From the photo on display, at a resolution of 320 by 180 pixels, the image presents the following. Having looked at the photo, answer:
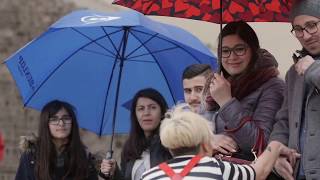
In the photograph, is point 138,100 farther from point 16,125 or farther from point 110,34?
point 16,125

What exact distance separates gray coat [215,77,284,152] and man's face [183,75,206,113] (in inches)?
43.0

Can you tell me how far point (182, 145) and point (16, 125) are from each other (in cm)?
809

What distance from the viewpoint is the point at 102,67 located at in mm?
6137

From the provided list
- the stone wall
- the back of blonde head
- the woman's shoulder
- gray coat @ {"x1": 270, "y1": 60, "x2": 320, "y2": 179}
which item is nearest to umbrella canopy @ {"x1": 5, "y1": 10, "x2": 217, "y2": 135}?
the woman's shoulder

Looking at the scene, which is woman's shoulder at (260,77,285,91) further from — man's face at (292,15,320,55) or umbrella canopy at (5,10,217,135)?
umbrella canopy at (5,10,217,135)

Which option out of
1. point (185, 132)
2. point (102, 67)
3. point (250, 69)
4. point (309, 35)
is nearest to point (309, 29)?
point (309, 35)

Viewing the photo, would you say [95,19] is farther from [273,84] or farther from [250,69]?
[273,84]

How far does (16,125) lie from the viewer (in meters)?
11.5

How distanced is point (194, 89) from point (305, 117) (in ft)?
5.31

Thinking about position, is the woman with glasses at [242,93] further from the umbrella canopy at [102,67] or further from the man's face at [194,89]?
the umbrella canopy at [102,67]

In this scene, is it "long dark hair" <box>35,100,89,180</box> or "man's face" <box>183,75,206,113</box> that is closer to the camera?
"man's face" <box>183,75,206,113</box>

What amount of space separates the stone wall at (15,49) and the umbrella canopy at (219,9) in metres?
5.91

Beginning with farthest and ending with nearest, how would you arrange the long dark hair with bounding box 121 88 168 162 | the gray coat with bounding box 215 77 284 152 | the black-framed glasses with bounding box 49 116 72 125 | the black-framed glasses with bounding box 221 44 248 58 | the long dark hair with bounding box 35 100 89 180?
the black-framed glasses with bounding box 49 116 72 125 < the long dark hair with bounding box 35 100 89 180 < the long dark hair with bounding box 121 88 168 162 < the black-framed glasses with bounding box 221 44 248 58 < the gray coat with bounding box 215 77 284 152

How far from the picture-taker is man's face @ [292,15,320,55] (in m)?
3.90
